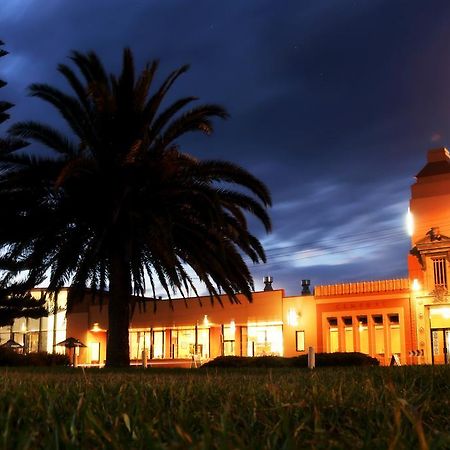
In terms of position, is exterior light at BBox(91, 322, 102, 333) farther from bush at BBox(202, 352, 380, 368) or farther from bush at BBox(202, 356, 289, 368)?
bush at BBox(202, 352, 380, 368)

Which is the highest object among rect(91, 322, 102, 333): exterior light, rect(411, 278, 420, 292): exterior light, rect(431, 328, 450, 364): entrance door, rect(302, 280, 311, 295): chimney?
rect(302, 280, 311, 295): chimney

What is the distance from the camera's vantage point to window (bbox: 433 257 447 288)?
33.1 meters

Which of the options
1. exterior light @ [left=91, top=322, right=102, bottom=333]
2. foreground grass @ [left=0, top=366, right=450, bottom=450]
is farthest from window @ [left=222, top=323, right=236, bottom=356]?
foreground grass @ [left=0, top=366, right=450, bottom=450]

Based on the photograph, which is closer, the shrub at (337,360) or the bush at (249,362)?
the shrub at (337,360)

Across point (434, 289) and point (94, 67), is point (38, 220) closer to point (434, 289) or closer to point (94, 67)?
point (94, 67)

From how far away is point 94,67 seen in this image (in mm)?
20047

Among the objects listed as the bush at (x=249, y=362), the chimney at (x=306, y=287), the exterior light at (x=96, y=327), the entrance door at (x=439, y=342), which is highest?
the chimney at (x=306, y=287)

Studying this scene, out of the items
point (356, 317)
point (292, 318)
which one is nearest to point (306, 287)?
point (292, 318)

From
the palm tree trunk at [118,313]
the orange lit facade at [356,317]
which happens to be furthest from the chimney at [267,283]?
the palm tree trunk at [118,313]

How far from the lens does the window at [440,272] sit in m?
33.1

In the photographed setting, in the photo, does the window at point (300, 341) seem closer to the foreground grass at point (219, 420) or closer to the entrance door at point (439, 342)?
the entrance door at point (439, 342)

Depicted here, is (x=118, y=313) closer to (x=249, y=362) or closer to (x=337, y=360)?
(x=249, y=362)

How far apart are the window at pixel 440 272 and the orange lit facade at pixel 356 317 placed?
50 mm

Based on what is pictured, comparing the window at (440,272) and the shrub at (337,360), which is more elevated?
the window at (440,272)
